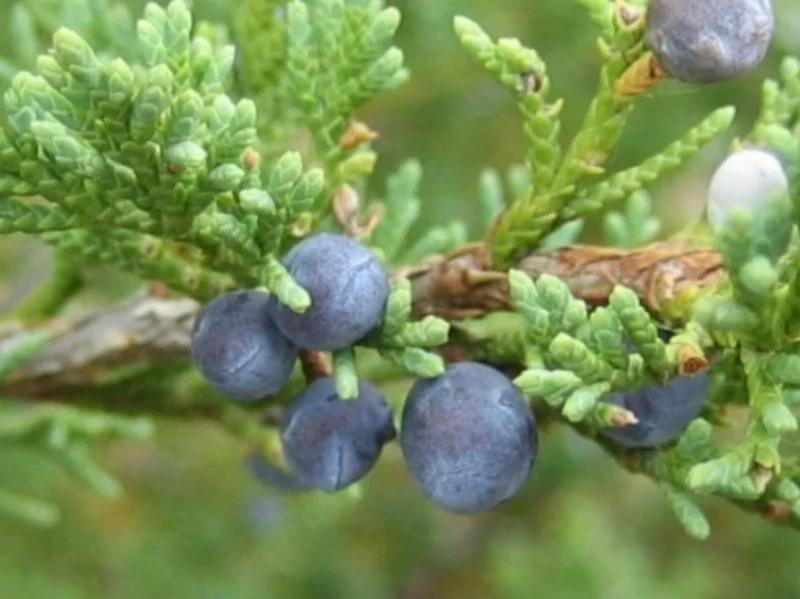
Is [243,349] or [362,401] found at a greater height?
[243,349]

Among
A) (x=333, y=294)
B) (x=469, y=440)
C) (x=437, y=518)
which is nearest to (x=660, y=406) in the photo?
(x=469, y=440)

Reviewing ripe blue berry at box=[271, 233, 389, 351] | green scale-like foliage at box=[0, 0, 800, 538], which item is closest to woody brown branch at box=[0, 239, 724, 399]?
green scale-like foliage at box=[0, 0, 800, 538]

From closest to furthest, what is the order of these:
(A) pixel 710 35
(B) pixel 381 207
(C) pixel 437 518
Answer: (A) pixel 710 35
(B) pixel 381 207
(C) pixel 437 518

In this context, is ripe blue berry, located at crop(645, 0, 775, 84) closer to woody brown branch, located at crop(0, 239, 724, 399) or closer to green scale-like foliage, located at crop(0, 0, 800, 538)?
green scale-like foliage, located at crop(0, 0, 800, 538)

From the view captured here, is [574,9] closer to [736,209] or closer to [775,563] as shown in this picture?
[775,563]

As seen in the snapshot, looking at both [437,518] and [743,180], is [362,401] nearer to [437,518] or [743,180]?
[743,180]

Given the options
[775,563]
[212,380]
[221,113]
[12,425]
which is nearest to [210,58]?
[221,113]

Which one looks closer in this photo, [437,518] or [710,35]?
[710,35]
